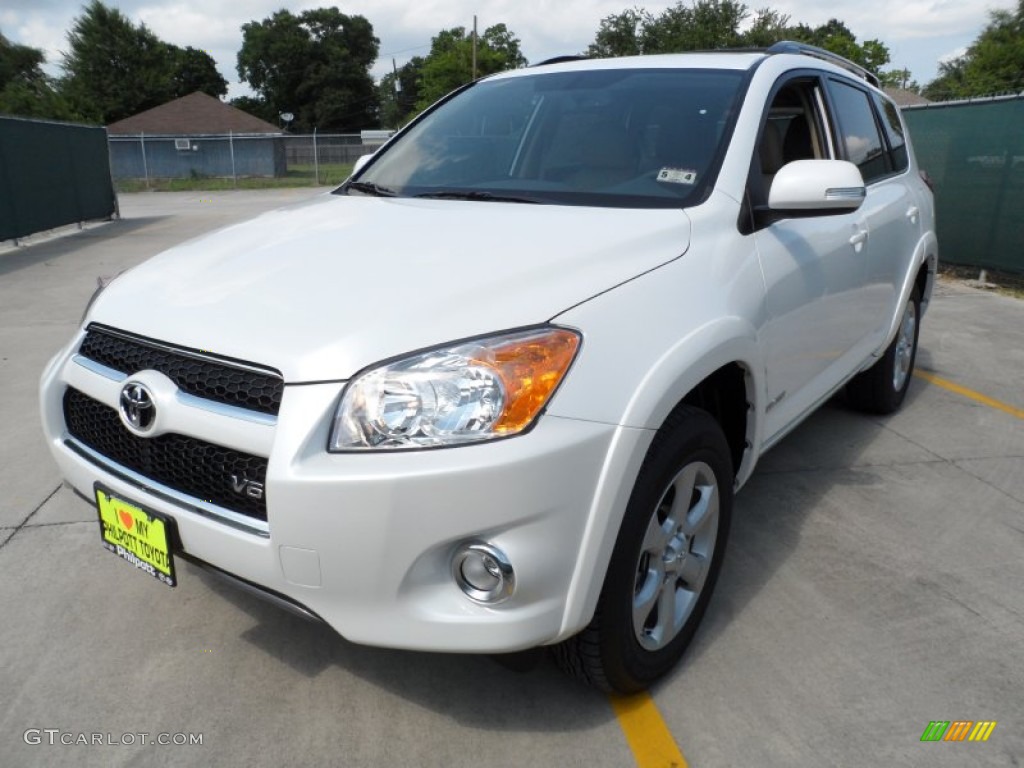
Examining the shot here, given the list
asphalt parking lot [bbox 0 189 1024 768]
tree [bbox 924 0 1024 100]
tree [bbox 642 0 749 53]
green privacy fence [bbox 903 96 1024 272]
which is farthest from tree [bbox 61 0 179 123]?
asphalt parking lot [bbox 0 189 1024 768]

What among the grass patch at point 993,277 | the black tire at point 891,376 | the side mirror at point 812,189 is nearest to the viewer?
the side mirror at point 812,189

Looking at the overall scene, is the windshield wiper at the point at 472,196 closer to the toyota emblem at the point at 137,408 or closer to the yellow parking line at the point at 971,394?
the toyota emblem at the point at 137,408

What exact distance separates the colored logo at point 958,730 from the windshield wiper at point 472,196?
1.91m

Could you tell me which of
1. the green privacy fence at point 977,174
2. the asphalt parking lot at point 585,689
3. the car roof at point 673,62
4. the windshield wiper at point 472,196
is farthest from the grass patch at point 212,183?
the asphalt parking lot at point 585,689

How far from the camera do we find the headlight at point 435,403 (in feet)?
5.76

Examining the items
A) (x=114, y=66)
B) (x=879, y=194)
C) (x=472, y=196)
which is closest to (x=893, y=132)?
(x=879, y=194)

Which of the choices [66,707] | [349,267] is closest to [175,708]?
[66,707]

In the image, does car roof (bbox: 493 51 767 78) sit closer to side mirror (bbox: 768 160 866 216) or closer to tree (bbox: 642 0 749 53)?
side mirror (bbox: 768 160 866 216)

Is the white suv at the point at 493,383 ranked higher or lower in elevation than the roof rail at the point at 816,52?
lower

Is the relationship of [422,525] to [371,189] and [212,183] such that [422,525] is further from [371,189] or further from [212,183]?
[212,183]

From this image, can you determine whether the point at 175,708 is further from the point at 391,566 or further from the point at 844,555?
the point at 844,555

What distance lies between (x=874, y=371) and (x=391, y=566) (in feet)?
11.7

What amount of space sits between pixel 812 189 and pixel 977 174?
8828mm

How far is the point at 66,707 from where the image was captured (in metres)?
2.25
